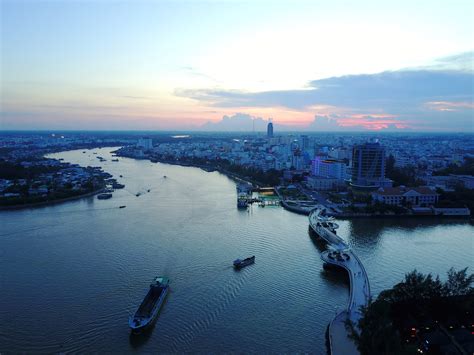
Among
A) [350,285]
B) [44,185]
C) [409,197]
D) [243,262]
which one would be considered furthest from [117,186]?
[350,285]

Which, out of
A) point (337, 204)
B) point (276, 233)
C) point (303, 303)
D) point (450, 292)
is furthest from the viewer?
point (337, 204)

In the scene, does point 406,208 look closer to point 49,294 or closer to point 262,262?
point 262,262

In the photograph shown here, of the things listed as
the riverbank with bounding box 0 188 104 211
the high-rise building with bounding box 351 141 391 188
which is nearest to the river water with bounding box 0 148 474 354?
the riverbank with bounding box 0 188 104 211

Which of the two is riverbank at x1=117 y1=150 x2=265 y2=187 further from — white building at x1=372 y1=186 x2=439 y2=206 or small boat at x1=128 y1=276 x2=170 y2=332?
small boat at x1=128 y1=276 x2=170 y2=332

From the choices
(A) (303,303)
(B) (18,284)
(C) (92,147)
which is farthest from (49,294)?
(C) (92,147)

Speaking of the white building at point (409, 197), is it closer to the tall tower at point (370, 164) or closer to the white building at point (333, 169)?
the tall tower at point (370, 164)

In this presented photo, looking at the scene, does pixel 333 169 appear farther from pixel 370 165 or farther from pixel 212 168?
pixel 212 168
